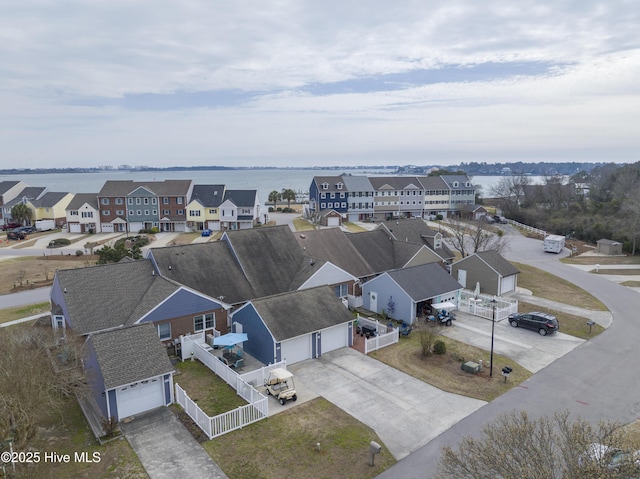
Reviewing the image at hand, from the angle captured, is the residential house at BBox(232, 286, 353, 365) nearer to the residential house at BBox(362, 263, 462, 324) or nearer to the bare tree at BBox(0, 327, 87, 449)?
the residential house at BBox(362, 263, 462, 324)

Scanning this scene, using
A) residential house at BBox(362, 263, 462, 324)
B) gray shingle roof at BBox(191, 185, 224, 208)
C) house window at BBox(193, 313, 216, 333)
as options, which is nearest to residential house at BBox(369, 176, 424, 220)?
gray shingle roof at BBox(191, 185, 224, 208)

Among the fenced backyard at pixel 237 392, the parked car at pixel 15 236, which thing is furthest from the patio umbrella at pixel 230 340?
the parked car at pixel 15 236

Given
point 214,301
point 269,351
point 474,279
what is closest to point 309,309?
point 269,351

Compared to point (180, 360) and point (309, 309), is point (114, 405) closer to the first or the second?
point (180, 360)

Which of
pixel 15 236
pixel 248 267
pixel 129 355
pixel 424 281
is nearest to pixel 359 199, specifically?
pixel 424 281

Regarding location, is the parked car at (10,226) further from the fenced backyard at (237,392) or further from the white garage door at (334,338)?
the white garage door at (334,338)

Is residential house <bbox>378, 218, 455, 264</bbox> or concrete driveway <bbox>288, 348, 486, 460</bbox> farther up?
residential house <bbox>378, 218, 455, 264</bbox>
